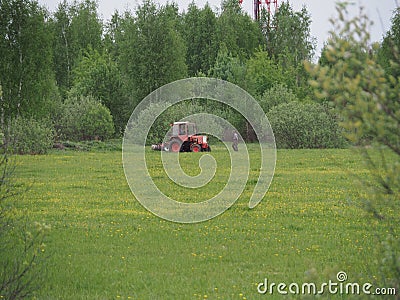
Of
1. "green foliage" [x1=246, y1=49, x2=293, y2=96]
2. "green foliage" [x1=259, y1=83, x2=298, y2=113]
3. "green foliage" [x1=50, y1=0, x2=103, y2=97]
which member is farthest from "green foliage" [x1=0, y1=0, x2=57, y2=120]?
"green foliage" [x1=246, y1=49, x2=293, y2=96]

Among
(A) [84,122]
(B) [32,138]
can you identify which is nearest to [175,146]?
(B) [32,138]

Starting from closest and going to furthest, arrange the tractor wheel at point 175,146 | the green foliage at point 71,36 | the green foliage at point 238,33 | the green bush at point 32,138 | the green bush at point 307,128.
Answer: the green bush at point 32,138, the tractor wheel at point 175,146, the green bush at point 307,128, the green foliage at point 71,36, the green foliage at point 238,33

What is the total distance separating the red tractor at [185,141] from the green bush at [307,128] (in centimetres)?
847

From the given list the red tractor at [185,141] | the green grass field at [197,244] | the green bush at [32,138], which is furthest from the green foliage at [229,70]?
the green grass field at [197,244]

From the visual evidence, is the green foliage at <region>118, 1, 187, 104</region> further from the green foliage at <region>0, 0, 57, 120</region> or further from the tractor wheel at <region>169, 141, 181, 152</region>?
the tractor wheel at <region>169, 141, 181, 152</region>

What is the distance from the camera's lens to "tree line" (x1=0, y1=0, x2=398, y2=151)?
41781mm

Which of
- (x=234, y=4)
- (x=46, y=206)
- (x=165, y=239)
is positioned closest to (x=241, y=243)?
(x=165, y=239)

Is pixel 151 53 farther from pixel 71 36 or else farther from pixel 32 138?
pixel 32 138

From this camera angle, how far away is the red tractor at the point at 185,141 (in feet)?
131

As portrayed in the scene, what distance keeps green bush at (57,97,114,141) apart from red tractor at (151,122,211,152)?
11823 mm

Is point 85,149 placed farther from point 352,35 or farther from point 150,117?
point 352,35

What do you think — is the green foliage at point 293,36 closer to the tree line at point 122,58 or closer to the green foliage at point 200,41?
the tree line at point 122,58

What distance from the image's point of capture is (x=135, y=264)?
34.7ft

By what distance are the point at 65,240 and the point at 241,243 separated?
3484 mm
